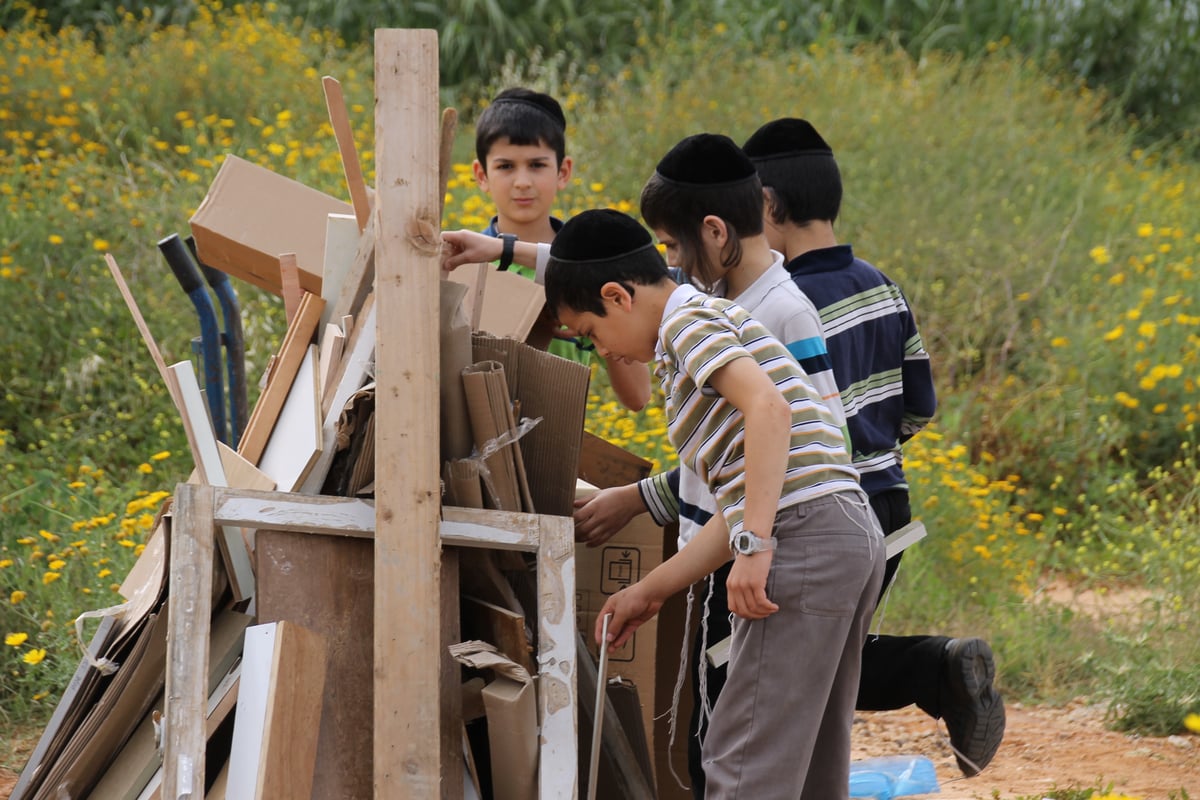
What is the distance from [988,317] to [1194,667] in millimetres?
2654

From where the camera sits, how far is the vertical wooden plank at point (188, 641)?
2188mm

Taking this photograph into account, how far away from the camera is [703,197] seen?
2.45 meters

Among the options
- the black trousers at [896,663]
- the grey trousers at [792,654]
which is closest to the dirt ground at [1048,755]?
the black trousers at [896,663]

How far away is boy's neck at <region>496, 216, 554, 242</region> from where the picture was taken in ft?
11.0

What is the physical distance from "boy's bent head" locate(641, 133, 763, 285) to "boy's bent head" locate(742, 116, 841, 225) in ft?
0.97

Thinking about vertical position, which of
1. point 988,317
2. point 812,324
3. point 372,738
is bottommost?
point 988,317

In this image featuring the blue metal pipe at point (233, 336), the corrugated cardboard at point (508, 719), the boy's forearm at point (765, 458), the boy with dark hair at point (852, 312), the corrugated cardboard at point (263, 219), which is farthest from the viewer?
the blue metal pipe at point (233, 336)

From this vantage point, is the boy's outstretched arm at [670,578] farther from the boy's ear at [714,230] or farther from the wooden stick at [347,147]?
the wooden stick at [347,147]

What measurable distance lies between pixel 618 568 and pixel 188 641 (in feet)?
3.23

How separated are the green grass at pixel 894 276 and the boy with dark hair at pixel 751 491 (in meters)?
2.25

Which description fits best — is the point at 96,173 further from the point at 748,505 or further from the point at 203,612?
the point at 748,505

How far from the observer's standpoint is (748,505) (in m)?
2.13

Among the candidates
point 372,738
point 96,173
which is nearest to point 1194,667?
point 372,738

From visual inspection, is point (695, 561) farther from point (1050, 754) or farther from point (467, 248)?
point (1050, 754)
